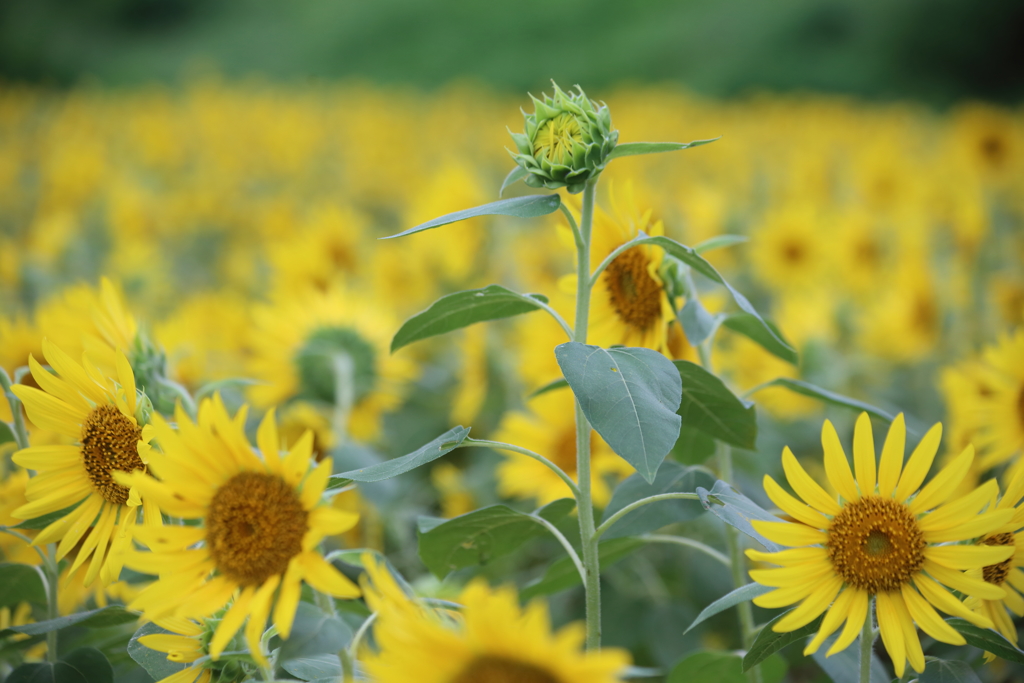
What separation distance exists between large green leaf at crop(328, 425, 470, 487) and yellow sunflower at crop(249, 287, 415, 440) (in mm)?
813

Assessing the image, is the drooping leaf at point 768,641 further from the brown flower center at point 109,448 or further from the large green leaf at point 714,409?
the brown flower center at point 109,448

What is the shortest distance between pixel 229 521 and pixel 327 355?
94cm

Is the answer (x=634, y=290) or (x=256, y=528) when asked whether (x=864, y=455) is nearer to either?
(x=634, y=290)

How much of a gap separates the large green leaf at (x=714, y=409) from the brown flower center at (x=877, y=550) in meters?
0.15

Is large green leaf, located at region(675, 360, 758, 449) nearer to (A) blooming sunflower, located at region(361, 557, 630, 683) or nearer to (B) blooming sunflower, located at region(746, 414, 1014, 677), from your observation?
(B) blooming sunflower, located at region(746, 414, 1014, 677)

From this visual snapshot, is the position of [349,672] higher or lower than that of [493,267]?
lower

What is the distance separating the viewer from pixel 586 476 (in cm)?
71

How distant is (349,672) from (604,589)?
2.47 ft

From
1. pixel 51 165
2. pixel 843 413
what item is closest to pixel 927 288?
pixel 843 413

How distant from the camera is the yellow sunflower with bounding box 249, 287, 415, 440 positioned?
1531mm

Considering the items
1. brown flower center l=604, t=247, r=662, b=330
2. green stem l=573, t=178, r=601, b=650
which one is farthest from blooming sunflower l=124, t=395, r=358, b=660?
brown flower center l=604, t=247, r=662, b=330

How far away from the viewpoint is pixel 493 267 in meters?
2.16

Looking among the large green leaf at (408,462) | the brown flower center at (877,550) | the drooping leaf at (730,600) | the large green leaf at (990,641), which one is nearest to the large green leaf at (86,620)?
the large green leaf at (408,462)

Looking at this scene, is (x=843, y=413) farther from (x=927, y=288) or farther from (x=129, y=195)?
(x=129, y=195)
